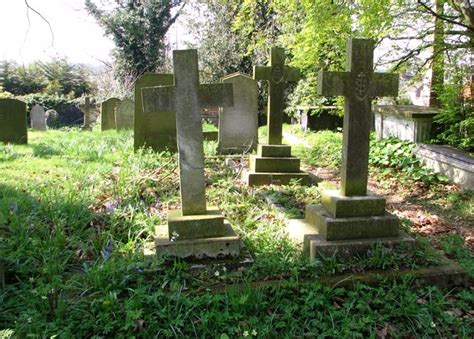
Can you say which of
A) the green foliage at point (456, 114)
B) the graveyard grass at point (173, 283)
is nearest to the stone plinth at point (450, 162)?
the green foliage at point (456, 114)

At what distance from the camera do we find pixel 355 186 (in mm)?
4113

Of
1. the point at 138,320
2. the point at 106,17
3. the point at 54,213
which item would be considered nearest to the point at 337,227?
the point at 138,320

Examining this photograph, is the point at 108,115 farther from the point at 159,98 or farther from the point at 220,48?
the point at 159,98

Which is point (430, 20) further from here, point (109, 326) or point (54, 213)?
point (109, 326)

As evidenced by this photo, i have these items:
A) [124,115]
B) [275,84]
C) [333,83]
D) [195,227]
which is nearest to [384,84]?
[333,83]

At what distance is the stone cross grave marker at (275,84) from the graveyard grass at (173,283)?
1.75 meters

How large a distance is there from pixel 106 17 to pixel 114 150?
1616 cm

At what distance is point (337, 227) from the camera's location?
3846 millimetres

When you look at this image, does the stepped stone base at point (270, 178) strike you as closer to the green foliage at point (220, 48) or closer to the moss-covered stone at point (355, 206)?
the moss-covered stone at point (355, 206)

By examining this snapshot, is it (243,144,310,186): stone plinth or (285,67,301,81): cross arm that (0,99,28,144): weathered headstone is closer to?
(243,144,310,186): stone plinth

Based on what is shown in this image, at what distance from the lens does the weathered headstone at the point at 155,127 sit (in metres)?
8.27

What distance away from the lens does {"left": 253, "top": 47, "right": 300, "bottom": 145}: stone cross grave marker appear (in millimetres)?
6816

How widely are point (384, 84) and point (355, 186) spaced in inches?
41.1

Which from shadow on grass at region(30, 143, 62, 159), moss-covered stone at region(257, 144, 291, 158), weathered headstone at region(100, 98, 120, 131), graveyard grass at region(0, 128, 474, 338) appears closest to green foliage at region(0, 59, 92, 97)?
weathered headstone at region(100, 98, 120, 131)
